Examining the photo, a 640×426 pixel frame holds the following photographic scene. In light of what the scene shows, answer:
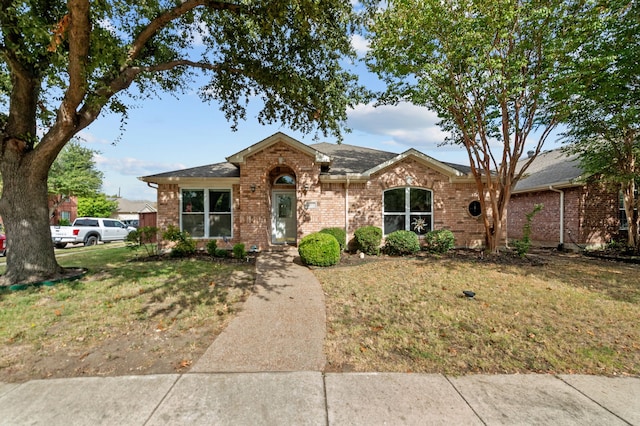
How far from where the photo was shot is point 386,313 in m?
4.70

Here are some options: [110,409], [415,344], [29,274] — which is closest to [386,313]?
[415,344]

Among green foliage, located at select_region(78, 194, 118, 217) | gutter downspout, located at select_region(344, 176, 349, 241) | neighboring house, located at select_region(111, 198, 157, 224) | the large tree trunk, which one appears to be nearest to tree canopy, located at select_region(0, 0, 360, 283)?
the large tree trunk

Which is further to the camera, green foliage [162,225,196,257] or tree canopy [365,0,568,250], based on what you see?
green foliage [162,225,196,257]

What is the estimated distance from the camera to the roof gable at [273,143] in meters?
10.1

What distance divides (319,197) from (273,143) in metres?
2.64

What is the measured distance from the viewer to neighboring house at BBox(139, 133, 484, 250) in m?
10.3

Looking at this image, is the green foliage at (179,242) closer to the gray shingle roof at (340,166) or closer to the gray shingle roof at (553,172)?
the gray shingle roof at (340,166)

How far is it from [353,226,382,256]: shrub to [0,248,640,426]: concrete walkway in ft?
21.9

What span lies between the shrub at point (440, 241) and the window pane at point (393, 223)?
1208 millimetres

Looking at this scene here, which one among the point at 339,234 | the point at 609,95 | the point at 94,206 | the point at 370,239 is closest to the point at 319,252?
the point at 339,234

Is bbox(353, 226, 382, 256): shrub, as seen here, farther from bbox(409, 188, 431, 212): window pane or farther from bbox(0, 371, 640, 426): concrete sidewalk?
bbox(0, 371, 640, 426): concrete sidewalk

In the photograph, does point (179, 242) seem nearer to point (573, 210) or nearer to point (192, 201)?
Answer: point (192, 201)

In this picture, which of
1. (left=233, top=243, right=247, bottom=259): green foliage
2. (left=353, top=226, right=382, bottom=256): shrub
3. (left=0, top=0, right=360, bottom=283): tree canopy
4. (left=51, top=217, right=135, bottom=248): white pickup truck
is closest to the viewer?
(left=0, top=0, right=360, bottom=283): tree canopy

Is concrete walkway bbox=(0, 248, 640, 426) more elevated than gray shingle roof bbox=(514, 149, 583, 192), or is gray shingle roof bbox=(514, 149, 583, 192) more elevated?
gray shingle roof bbox=(514, 149, 583, 192)
